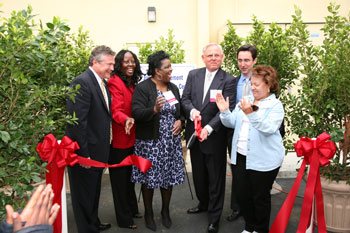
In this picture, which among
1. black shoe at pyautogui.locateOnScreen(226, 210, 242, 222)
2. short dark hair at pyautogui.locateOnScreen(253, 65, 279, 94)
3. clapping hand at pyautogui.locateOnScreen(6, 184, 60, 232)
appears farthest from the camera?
black shoe at pyautogui.locateOnScreen(226, 210, 242, 222)

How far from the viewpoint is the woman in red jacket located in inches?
119

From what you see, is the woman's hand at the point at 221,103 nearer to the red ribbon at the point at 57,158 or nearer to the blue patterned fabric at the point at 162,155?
the blue patterned fabric at the point at 162,155

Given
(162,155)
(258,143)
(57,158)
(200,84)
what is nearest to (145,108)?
(162,155)

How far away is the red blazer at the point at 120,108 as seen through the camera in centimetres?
299

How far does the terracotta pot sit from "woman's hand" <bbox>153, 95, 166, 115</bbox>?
179 centimetres

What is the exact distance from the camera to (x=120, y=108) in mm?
2998

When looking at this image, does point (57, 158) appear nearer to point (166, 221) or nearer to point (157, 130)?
point (157, 130)

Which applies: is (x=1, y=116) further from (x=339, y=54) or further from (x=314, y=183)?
(x=339, y=54)

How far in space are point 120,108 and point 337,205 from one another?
2344 mm

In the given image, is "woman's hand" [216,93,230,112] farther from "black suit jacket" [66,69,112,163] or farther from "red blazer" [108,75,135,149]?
"black suit jacket" [66,69,112,163]

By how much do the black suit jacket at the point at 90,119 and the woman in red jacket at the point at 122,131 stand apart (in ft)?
0.74

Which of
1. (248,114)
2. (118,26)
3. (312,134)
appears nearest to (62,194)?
(248,114)

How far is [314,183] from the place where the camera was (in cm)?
241

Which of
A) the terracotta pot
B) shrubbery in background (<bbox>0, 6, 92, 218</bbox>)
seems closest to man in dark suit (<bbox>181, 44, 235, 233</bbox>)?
the terracotta pot
